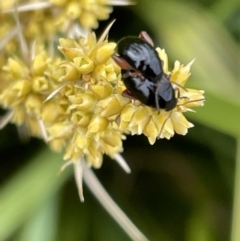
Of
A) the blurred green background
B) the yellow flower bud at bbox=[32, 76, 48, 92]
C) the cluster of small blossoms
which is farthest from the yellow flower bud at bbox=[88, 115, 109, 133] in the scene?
the blurred green background

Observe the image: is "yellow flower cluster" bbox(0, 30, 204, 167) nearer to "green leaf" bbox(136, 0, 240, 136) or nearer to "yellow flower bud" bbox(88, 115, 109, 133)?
"yellow flower bud" bbox(88, 115, 109, 133)

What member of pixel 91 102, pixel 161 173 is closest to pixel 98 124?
pixel 91 102

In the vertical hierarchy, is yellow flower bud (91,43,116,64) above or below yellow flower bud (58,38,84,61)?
above

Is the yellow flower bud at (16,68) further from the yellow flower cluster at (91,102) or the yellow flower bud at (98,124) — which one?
the yellow flower bud at (98,124)

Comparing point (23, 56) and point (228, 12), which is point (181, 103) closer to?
point (23, 56)

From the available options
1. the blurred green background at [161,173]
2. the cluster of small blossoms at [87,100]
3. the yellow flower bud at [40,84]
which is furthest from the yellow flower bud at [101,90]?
the blurred green background at [161,173]

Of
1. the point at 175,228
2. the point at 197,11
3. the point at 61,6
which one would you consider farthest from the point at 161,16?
the point at 175,228
